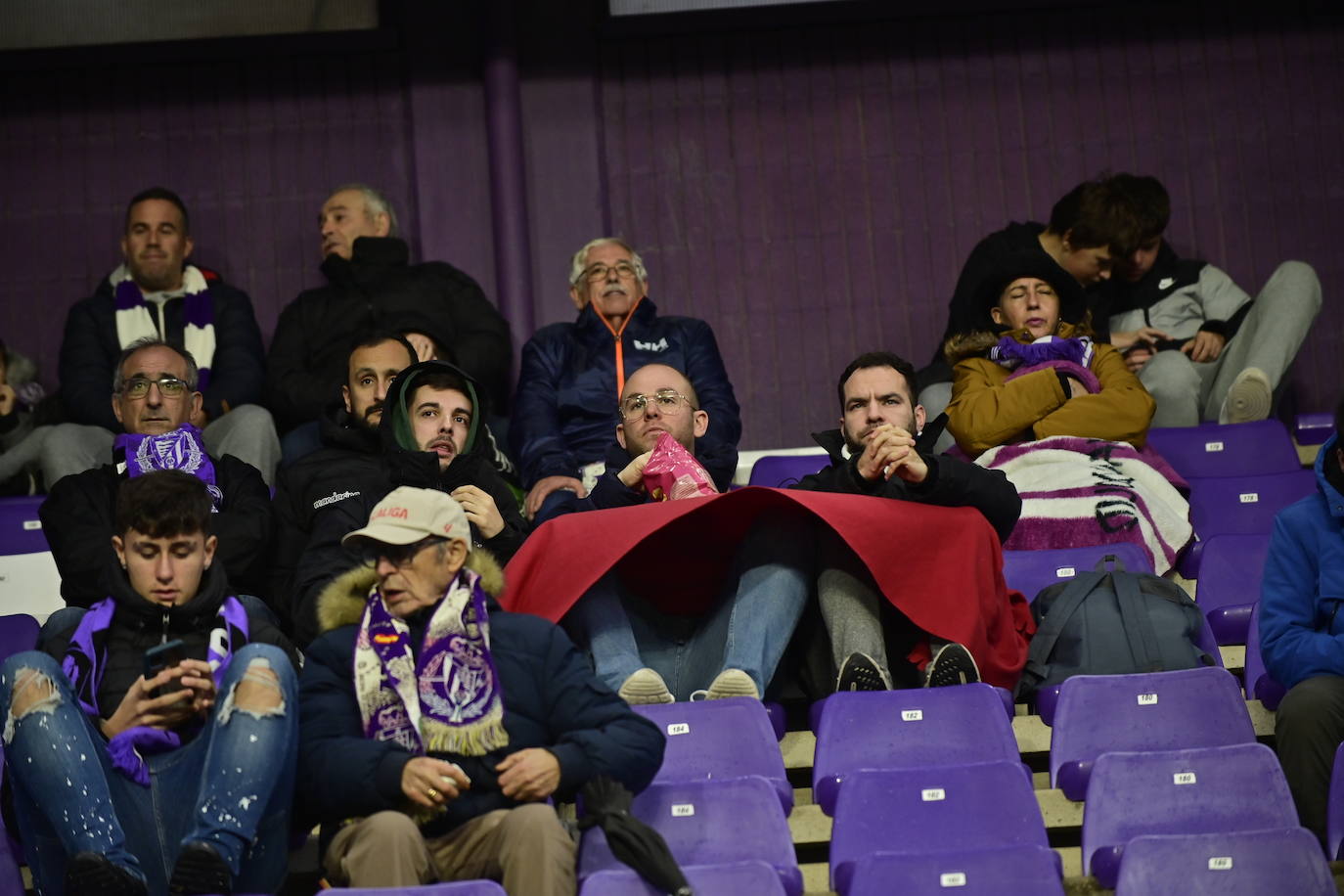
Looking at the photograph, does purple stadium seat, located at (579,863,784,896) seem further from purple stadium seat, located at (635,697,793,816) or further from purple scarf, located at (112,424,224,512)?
purple scarf, located at (112,424,224,512)

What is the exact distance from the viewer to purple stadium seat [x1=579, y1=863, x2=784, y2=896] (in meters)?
2.93

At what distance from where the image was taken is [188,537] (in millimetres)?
3359

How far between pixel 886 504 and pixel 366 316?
2.37m

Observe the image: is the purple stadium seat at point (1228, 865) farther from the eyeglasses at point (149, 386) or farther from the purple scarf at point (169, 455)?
the eyeglasses at point (149, 386)

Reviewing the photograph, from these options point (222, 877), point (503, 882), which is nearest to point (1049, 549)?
point (503, 882)

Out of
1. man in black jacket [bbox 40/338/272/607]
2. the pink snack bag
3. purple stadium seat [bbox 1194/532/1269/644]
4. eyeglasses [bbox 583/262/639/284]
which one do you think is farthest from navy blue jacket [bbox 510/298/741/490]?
purple stadium seat [bbox 1194/532/1269/644]

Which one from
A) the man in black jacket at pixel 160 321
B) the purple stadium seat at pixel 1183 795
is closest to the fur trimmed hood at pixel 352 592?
the purple stadium seat at pixel 1183 795

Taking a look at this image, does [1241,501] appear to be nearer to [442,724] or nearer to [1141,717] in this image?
[1141,717]

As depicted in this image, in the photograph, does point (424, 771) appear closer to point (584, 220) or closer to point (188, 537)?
point (188, 537)

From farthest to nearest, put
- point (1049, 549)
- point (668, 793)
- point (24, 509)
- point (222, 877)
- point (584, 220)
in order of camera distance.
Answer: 1. point (584, 220)
2. point (24, 509)
3. point (1049, 549)
4. point (668, 793)
5. point (222, 877)

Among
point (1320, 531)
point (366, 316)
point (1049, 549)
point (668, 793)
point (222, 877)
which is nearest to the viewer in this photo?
point (222, 877)

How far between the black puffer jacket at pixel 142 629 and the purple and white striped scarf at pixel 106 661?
1 cm

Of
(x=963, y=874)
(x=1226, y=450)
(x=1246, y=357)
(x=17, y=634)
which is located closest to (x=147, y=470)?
(x=17, y=634)

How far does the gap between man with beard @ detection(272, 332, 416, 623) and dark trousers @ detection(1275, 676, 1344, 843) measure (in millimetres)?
2080
